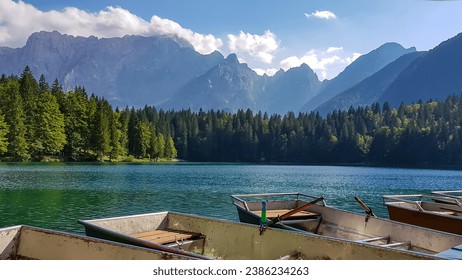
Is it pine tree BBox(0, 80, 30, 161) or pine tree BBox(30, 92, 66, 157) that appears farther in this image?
pine tree BBox(30, 92, 66, 157)

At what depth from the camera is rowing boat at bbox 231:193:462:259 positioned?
537 inches

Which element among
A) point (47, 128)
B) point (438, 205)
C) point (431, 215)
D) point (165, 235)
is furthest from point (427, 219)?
point (47, 128)

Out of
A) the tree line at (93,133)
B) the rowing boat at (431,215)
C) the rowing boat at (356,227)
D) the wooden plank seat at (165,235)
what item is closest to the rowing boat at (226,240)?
the wooden plank seat at (165,235)

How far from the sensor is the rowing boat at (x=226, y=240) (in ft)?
36.4

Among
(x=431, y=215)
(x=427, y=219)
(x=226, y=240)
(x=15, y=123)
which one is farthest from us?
(x=15, y=123)

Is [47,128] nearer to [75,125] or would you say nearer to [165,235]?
[75,125]

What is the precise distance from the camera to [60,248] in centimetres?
1165

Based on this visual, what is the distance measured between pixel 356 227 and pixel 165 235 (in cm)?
729

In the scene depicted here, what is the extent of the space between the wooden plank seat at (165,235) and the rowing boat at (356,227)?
248cm

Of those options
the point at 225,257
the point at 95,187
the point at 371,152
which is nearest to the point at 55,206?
the point at 95,187

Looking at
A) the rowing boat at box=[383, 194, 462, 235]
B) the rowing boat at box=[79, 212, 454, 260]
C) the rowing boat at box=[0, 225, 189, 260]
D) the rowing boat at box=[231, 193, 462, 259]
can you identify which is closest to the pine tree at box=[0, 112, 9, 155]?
the rowing boat at box=[231, 193, 462, 259]

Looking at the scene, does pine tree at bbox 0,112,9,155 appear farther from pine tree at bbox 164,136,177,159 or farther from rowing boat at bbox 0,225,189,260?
rowing boat at bbox 0,225,189,260

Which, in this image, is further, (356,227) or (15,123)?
(15,123)
